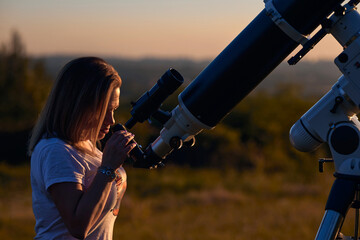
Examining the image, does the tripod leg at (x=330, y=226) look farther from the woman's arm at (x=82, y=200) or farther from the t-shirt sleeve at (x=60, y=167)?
the t-shirt sleeve at (x=60, y=167)

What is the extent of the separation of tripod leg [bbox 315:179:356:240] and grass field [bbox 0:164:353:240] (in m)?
4.57

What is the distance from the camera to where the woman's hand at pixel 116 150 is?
1675 millimetres

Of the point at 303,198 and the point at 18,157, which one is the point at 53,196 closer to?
the point at 303,198

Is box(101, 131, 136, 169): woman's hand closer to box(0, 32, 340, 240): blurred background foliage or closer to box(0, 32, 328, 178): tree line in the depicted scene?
box(0, 32, 340, 240): blurred background foliage

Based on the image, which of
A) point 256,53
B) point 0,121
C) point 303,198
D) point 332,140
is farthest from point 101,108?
point 0,121

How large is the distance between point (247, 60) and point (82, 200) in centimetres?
83

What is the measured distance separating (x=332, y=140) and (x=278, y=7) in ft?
1.79

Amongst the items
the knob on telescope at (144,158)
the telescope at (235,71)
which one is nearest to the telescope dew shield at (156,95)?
the telescope at (235,71)

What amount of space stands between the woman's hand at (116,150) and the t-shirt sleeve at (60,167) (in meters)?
0.11

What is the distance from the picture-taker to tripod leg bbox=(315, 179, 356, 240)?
4.94 ft

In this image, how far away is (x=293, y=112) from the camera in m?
14.9

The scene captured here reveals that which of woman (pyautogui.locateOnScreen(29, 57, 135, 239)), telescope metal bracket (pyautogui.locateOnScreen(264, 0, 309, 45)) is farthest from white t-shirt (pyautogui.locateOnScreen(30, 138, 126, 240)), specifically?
telescope metal bracket (pyautogui.locateOnScreen(264, 0, 309, 45))

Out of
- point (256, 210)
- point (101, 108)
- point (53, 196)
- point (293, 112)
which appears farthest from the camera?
point (293, 112)

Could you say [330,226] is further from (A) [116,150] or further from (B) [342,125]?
(A) [116,150]
